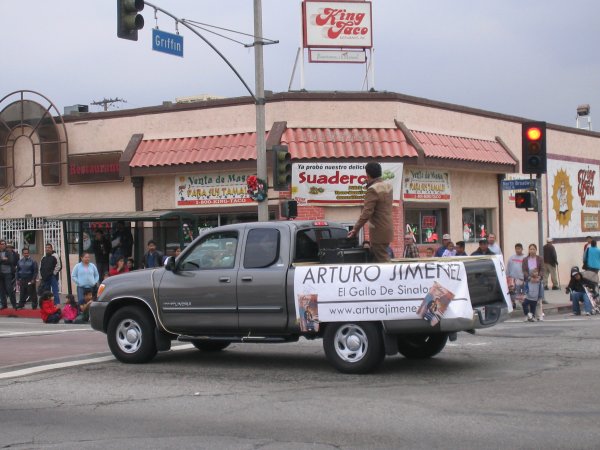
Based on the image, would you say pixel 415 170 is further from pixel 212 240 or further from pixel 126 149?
pixel 212 240

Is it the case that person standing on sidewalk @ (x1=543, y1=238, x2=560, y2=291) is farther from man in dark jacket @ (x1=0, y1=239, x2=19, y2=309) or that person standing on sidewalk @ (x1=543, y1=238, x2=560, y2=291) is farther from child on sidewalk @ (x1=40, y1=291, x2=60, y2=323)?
man in dark jacket @ (x1=0, y1=239, x2=19, y2=309)

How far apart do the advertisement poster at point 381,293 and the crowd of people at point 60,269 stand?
35.2ft

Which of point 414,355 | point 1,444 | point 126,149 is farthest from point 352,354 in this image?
point 126,149

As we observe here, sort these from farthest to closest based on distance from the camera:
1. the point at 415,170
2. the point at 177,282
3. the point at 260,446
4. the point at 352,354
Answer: the point at 415,170, the point at 177,282, the point at 352,354, the point at 260,446

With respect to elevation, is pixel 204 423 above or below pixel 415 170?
below

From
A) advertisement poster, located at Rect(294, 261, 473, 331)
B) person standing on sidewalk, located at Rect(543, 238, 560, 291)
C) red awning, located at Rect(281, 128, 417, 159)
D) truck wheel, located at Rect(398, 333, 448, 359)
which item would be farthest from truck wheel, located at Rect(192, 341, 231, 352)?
person standing on sidewalk, located at Rect(543, 238, 560, 291)

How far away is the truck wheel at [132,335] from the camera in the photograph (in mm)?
11469

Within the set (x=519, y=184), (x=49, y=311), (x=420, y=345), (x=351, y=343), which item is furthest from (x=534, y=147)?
(x=49, y=311)

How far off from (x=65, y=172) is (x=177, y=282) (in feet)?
57.1

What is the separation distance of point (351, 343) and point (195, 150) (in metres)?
15.5

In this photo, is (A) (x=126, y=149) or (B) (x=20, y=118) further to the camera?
(B) (x=20, y=118)

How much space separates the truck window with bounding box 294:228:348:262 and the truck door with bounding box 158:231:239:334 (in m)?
0.81

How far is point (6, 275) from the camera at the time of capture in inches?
933

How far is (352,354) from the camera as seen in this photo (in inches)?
401
